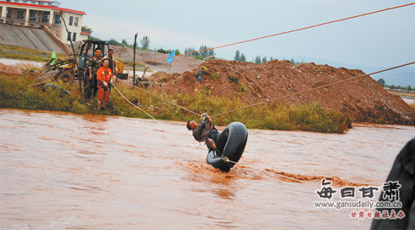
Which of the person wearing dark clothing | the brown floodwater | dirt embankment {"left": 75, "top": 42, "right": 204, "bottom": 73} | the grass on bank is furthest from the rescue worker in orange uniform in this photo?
dirt embankment {"left": 75, "top": 42, "right": 204, "bottom": 73}

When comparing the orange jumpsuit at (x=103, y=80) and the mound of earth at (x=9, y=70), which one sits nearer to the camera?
the orange jumpsuit at (x=103, y=80)

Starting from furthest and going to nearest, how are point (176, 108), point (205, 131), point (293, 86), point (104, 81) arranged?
point (293, 86) < point (176, 108) < point (104, 81) < point (205, 131)

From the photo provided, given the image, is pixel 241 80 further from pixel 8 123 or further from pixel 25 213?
pixel 25 213

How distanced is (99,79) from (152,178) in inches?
326

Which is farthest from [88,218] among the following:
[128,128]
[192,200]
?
[128,128]

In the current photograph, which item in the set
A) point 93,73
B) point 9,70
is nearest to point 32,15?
point 9,70

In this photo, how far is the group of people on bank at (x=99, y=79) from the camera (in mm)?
14812

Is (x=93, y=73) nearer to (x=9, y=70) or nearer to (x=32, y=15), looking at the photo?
(x=9, y=70)

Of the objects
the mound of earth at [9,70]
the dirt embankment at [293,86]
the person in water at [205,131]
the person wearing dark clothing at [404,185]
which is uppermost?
the dirt embankment at [293,86]

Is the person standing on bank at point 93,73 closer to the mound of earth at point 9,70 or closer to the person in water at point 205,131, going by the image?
the mound of earth at point 9,70

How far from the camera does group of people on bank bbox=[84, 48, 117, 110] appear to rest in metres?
14.8

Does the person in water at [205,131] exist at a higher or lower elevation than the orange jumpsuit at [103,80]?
lower

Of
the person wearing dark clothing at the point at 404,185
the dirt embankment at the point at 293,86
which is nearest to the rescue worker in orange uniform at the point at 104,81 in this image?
the dirt embankment at the point at 293,86

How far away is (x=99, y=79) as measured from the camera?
48.4 feet
